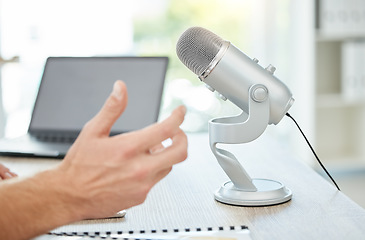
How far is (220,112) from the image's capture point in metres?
3.55

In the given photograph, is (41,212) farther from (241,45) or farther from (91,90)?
(241,45)

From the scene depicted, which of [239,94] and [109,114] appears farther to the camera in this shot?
[239,94]

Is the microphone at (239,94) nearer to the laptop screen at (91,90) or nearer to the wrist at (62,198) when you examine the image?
the wrist at (62,198)

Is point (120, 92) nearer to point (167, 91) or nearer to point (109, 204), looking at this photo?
point (109, 204)

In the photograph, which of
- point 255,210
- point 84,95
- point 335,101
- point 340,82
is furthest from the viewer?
point 340,82

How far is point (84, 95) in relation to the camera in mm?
1482

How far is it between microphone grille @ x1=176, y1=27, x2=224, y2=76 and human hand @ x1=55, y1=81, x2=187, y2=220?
10.8 inches

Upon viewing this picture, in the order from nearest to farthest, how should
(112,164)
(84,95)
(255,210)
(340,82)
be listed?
(112,164)
(255,210)
(84,95)
(340,82)

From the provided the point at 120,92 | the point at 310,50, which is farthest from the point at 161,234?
the point at 310,50

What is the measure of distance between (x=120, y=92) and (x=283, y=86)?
38 cm

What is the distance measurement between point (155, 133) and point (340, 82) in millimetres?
2983

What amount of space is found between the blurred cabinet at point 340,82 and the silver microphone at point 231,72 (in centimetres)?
237

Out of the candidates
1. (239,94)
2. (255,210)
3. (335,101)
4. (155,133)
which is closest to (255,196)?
(255,210)

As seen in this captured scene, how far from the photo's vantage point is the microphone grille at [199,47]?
91 cm
